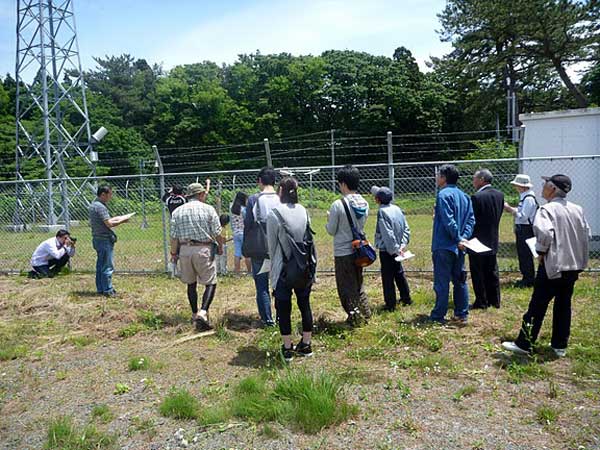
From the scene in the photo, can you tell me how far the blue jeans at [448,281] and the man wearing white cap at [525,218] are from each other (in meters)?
1.58

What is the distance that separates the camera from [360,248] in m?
5.31

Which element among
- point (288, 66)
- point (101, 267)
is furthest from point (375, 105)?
point (101, 267)

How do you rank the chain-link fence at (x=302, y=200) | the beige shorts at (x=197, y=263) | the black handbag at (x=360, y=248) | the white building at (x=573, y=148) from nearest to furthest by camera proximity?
A: the black handbag at (x=360, y=248) → the beige shorts at (x=197, y=263) → the chain-link fence at (x=302, y=200) → the white building at (x=573, y=148)

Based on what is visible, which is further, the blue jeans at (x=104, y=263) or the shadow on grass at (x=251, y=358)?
the blue jeans at (x=104, y=263)

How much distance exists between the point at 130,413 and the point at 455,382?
2.66 metres

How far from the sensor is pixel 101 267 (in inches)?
301

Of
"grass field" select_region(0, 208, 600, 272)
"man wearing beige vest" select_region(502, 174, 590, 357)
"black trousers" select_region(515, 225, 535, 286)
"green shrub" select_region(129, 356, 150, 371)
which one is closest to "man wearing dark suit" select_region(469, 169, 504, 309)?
"black trousers" select_region(515, 225, 535, 286)

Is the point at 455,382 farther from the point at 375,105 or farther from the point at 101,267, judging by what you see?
the point at 375,105

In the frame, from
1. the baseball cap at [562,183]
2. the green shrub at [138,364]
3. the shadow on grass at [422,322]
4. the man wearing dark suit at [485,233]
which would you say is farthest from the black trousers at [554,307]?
the green shrub at [138,364]

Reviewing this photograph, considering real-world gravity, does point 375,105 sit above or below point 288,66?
below

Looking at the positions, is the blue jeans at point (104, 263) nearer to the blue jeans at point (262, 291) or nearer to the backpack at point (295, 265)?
the blue jeans at point (262, 291)

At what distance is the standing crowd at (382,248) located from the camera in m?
4.52

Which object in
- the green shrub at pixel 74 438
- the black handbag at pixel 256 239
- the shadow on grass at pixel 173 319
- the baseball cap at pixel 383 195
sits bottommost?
the shadow on grass at pixel 173 319

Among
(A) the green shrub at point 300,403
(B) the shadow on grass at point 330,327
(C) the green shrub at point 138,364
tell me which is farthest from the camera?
(B) the shadow on grass at point 330,327
